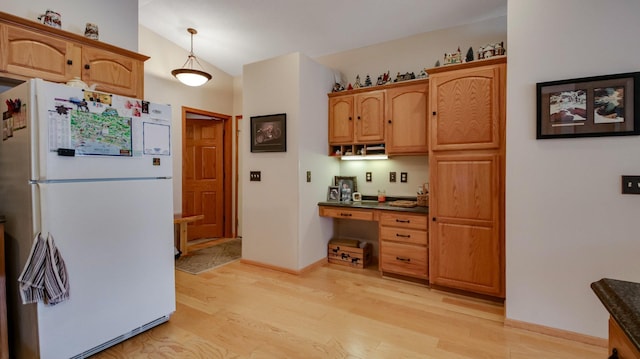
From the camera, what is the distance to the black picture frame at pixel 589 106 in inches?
72.4

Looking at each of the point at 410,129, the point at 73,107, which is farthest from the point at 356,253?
the point at 73,107

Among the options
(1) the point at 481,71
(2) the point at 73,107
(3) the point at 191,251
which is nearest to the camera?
(2) the point at 73,107

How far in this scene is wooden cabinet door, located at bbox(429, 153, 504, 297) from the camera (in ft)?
8.30

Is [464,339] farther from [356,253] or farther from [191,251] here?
[191,251]

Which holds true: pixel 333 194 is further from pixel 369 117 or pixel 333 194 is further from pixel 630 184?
pixel 630 184

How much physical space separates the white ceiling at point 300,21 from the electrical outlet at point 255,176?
5.81ft

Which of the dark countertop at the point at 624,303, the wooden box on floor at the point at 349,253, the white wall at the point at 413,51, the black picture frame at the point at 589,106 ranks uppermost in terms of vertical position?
the white wall at the point at 413,51

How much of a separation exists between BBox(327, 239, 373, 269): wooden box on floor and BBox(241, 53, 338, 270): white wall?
0.42 ft

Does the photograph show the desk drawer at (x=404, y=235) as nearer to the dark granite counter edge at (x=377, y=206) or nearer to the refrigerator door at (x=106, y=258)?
the dark granite counter edge at (x=377, y=206)

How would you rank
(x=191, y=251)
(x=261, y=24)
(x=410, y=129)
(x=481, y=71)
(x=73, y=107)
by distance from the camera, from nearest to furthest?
(x=73, y=107) < (x=481, y=71) < (x=410, y=129) < (x=261, y=24) < (x=191, y=251)

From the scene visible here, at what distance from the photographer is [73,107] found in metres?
1.70

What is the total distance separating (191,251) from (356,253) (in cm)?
243

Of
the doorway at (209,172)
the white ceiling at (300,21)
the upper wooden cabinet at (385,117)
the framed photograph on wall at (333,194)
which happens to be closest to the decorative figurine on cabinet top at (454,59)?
the upper wooden cabinet at (385,117)

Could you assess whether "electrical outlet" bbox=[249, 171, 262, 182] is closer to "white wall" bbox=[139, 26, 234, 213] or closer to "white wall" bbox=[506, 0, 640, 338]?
"white wall" bbox=[139, 26, 234, 213]
